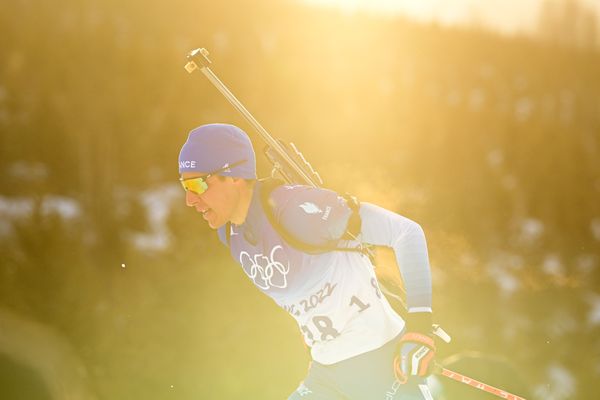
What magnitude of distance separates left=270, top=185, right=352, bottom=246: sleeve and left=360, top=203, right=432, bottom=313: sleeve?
0.15 meters

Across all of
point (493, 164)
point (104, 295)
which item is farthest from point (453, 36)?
point (104, 295)

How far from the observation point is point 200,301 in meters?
27.2

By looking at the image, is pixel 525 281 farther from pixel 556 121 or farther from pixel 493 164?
pixel 556 121

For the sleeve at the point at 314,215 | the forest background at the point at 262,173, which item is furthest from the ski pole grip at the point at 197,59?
the forest background at the point at 262,173

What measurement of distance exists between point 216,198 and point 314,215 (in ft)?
1.83

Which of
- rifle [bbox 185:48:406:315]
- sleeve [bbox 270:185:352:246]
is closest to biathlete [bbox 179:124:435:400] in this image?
sleeve [bbox 270:185:352:246]

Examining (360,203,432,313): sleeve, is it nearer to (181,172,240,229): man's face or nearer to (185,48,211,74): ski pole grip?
(181,172,240,229): man's face

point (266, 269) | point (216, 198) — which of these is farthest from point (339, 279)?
point (216, 198)

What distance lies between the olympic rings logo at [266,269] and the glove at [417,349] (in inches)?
27.1

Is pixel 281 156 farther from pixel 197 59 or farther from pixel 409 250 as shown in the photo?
pixel 409 250

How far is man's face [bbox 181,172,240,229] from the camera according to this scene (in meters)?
3.62

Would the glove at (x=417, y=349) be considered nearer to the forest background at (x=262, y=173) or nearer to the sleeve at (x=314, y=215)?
the sleeve at (x=314, y=215)

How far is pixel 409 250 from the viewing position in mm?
3486

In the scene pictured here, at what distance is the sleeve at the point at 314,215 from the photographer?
11.3ft
